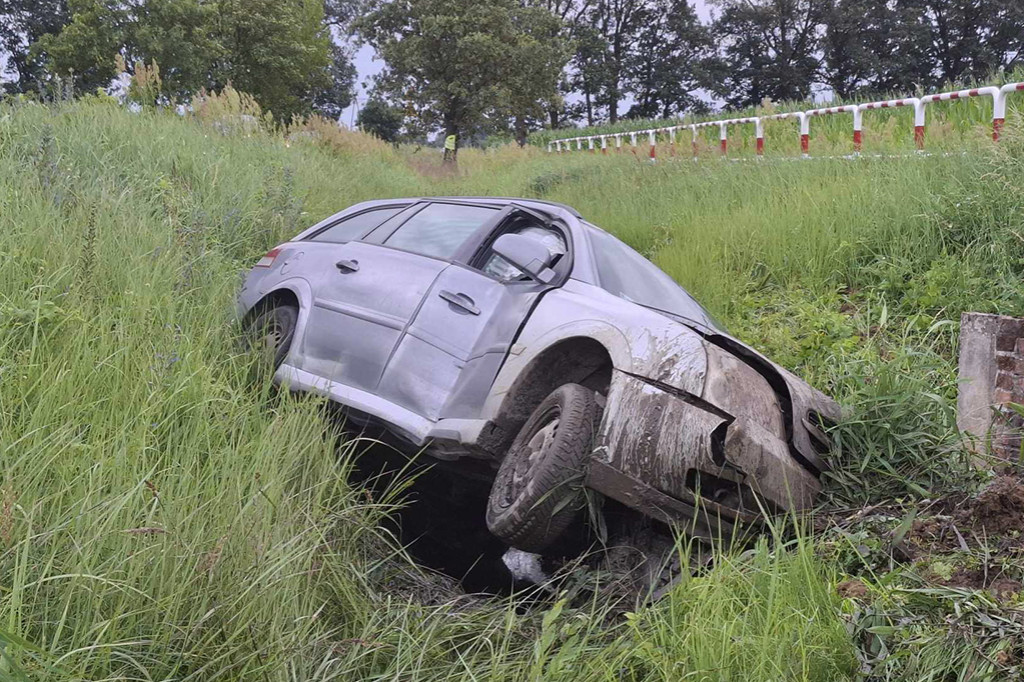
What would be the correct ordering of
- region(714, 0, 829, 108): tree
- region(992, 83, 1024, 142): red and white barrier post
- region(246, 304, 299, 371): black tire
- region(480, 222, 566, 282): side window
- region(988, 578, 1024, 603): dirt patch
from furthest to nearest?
region(714, 0, 829, 108): tree < region(992, 83, 1024, 142): red and white barrier post < region(246, 304, 299, 371): black tire < region(480, 222, 566, 282): side window < region(988, 578, 1024, 603): dirt patch

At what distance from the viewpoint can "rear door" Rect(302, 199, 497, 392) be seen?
4273 millimetres

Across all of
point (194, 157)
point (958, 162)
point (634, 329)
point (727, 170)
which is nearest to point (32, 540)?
point (634, 329)

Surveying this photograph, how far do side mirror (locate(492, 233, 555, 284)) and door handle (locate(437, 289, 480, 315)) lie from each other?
29cm

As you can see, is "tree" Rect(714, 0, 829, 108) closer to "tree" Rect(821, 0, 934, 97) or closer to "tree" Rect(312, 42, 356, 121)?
"tree" Rect(821, 0, 934, 97)

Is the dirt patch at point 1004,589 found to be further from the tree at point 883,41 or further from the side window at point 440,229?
the tree at point 883,41

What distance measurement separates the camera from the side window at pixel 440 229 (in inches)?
181

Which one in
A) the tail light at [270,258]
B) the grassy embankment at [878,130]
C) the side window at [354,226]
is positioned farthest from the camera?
the grassy embankment at [878,130]

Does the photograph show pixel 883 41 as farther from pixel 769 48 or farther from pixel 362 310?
pixel 362 310

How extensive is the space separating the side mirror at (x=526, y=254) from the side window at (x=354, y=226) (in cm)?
137

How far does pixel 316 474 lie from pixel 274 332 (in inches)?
49.7

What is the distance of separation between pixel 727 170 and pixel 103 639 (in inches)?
343

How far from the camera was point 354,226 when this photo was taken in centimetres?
527

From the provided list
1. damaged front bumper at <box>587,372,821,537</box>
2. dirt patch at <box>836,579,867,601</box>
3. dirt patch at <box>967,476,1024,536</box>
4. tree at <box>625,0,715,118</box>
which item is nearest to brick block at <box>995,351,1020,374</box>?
dirt patch at <box>967,476,1024,536</box>

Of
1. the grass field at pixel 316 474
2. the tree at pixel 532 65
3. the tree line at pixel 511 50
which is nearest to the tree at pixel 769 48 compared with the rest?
the tree line at pixel 511 50
